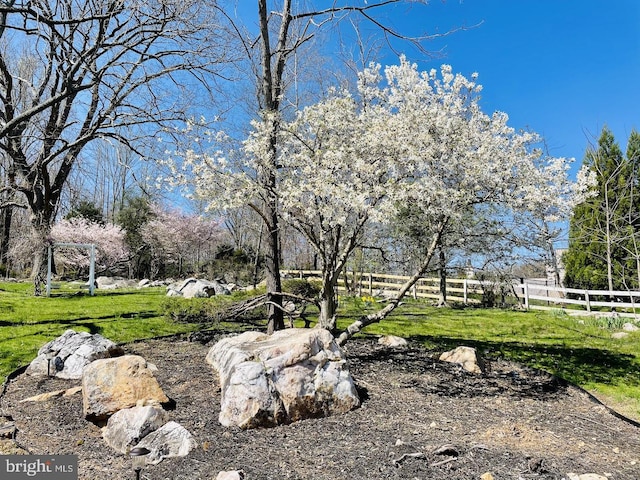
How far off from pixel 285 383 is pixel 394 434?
3.16 ft

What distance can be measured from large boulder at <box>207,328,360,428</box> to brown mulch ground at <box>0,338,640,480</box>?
113mm

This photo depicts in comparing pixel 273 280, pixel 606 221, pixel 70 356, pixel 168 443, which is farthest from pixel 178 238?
pixel 168 443

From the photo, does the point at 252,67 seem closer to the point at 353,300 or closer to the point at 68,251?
the point at 353,300

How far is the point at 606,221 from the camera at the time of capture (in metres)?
12.4

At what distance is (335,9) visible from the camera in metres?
7.00

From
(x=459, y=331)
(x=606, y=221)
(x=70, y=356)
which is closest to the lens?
(x=70, y=356)

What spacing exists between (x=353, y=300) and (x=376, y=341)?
5.56m

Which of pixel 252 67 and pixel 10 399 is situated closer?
pixel 10 399

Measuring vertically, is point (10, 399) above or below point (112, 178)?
below

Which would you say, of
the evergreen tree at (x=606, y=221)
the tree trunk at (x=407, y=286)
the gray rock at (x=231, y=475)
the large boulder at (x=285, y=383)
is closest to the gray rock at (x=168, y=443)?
the large boulder at (x=285, y=383)

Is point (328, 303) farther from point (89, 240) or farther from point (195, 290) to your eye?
point (89, 240)

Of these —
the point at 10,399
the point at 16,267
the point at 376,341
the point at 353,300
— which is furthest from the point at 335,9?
the point at 16,267

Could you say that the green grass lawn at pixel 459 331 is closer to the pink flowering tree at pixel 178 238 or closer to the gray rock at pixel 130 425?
the gray rock at pixel 130 425

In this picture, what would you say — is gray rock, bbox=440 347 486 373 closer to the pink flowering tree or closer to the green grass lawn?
the green grass lawn
